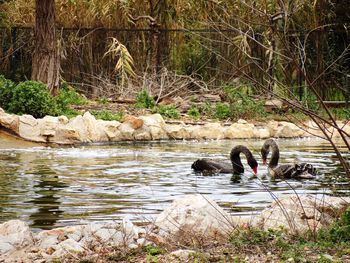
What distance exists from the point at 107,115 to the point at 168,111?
84.9 inches

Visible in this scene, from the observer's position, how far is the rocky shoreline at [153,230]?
741 centimetres

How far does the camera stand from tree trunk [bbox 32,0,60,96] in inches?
1001

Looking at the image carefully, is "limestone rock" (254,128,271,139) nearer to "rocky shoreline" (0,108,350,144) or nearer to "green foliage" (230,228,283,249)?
"rocky shoreline" (0,108,350,144)

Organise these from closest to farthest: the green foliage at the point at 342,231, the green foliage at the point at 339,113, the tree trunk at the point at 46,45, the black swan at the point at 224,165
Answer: the green foliage at the point at 342,231 → the black swan at the point at 224,165 → the tree trunk at the point at 46,45 → the green foliage at the point at 339,113

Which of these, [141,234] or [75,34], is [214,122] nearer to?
[75,34]

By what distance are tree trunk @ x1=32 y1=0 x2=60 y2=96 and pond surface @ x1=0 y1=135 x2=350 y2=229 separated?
18.2 ft

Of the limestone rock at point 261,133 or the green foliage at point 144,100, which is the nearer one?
the limestone rock at point 261,133

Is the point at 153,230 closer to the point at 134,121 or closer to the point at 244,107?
the point at 134,121

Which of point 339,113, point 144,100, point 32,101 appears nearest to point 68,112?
point 32,101

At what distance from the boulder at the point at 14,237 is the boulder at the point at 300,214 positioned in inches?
85.2

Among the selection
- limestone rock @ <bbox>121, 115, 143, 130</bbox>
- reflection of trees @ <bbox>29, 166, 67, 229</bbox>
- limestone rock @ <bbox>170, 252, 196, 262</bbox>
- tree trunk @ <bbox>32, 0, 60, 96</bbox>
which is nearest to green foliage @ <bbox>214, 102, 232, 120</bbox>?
limestone rock @ <bbox>121, 115, 143, 130</bbox>

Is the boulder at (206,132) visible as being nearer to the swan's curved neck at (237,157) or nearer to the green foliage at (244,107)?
the green foliage at (244,107)

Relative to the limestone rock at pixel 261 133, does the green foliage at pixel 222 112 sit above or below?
above

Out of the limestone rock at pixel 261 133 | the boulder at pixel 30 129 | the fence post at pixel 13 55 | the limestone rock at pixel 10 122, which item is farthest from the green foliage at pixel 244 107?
the fence post at pixel 13 55
